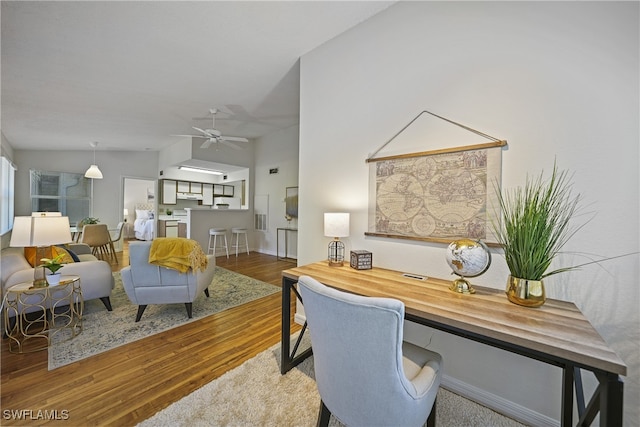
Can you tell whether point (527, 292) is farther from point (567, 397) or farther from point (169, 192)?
point (169, 192)

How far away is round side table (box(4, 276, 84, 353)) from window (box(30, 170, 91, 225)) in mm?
5079

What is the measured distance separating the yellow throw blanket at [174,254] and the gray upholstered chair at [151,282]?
0.08 m

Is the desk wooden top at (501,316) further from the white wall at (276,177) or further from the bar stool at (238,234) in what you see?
the bar stool at (238,234)

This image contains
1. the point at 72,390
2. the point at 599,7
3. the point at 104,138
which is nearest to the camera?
the point at 599,7

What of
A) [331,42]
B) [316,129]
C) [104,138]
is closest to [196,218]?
[104,138]

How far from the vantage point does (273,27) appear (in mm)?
2170

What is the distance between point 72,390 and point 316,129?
2729 mm

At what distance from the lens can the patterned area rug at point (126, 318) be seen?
1963 mm

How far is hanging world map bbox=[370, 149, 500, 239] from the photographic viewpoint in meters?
1.53

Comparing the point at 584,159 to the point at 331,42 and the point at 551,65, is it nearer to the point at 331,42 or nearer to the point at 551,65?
the point at 551,65

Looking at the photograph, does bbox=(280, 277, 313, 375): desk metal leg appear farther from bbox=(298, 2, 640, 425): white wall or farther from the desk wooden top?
bbox=(298, 2, 640, 425): white wall

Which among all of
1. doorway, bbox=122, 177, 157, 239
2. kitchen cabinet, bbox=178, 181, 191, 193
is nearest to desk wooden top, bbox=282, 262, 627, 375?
kitchen cabinet, bbox=178, 181, 191, 193

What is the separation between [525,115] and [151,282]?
3.34 m

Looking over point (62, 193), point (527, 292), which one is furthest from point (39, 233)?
point (62, 193)
